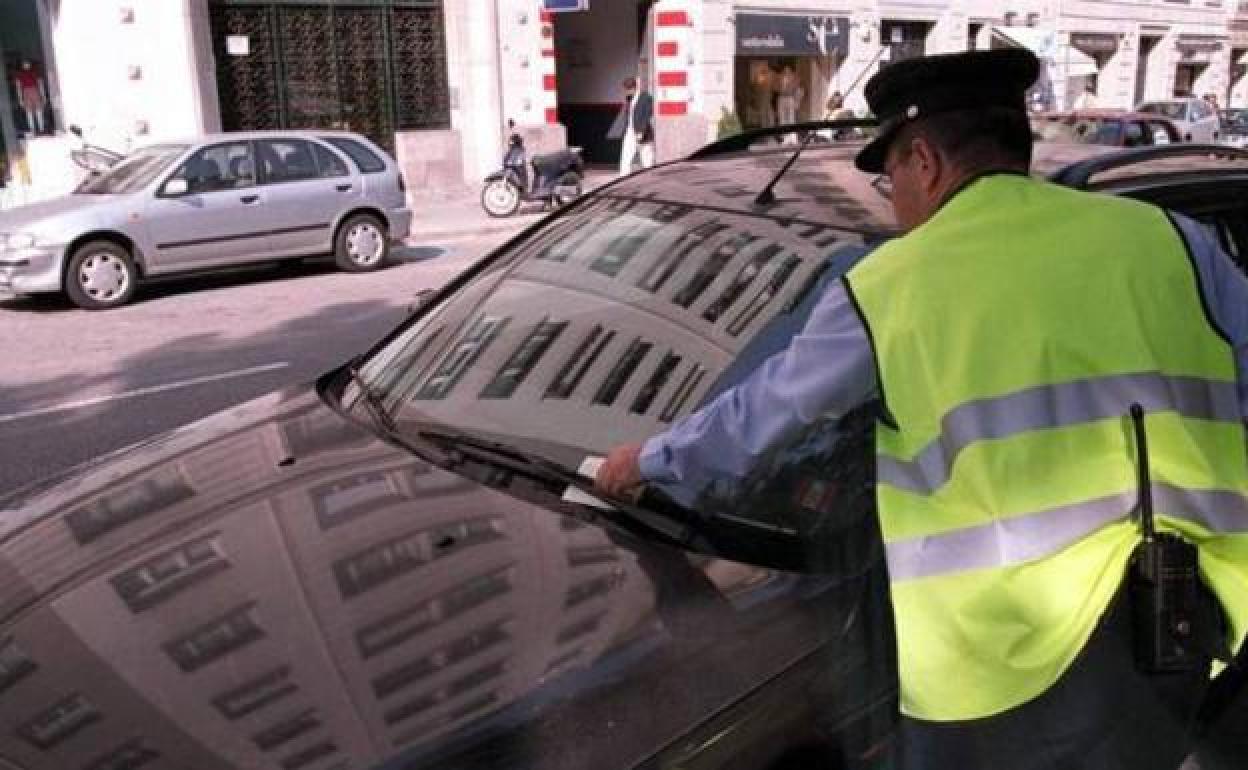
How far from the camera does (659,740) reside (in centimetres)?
167

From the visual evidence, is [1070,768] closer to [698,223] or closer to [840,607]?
[840,607]

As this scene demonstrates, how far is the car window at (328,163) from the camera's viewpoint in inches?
476

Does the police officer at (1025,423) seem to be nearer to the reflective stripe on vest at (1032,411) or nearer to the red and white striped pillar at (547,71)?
the reflective stripe on vest at (1032,411)

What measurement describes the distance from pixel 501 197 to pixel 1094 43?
2469 centimetres

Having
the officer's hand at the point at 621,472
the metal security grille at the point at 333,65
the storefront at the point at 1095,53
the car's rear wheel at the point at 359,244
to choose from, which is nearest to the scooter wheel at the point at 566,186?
the metal security grille at the point at 333,65

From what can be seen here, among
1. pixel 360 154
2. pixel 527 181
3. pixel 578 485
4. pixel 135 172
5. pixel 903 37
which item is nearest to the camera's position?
pixel 578 485

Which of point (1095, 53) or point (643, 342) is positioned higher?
point (1095, 53)

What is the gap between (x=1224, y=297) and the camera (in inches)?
68.2

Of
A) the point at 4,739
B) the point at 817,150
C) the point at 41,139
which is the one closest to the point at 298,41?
the point at 41,139

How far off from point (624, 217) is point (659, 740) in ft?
5.26

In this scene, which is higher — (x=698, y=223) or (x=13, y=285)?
(x=698, y=223)

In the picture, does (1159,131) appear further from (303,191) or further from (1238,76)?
(1238,76)

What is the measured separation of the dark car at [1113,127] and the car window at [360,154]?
855 centimetres

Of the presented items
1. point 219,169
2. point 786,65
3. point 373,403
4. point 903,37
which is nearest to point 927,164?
point 373,403
